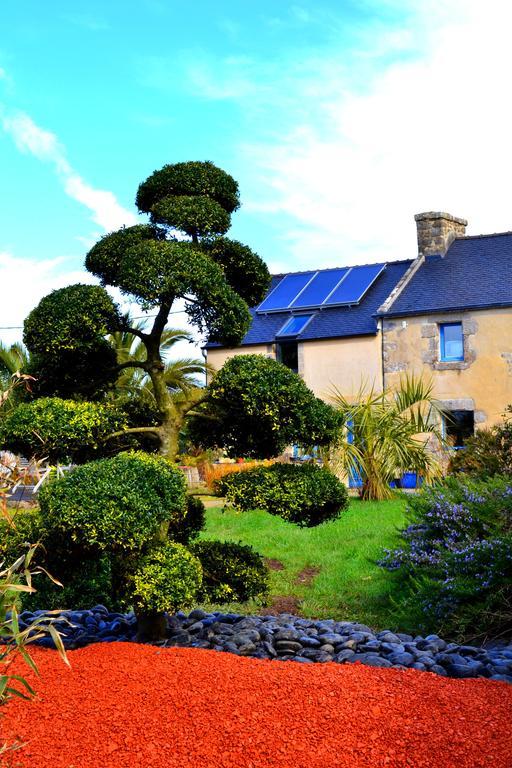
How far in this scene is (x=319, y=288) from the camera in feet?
81.4

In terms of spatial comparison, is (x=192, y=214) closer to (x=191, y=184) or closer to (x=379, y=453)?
(x=191, y=184)

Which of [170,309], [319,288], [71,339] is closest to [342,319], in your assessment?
[319,288]

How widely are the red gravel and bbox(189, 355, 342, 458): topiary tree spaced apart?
6.28 ft

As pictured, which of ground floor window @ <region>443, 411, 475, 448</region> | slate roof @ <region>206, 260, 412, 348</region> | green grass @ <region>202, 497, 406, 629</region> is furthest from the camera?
slate roof @ <region>206, 260, 412, 348</region>

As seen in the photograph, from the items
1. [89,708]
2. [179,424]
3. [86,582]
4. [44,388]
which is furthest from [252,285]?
[89,708]

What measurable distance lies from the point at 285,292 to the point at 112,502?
66.3 feet

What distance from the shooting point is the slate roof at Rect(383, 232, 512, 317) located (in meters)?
21.0

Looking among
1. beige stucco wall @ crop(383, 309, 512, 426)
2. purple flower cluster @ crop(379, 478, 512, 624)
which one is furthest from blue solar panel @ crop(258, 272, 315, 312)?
purple flower cluster @ crop(379, 478, 512, 624)

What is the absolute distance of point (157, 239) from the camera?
738 cm

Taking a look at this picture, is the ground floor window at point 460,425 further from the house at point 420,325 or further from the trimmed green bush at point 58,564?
the trimmed green bush at point 58,564

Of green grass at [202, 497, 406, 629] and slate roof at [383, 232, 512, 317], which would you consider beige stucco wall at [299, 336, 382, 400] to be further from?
green grass at [202, 497, 406, 629]

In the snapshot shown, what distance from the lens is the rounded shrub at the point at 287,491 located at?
652 centimetres

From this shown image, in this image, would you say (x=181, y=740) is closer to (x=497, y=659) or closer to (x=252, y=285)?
(x=497, y=659)

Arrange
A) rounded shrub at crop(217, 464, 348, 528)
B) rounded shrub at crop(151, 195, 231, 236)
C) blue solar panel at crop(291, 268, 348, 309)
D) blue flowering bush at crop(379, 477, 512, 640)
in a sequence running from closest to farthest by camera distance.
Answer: rounded shrub at crop(217, 464, 348, 528) < blue flowering bush at crop(379, 477, 512, 640) < rounded shrub at crop(151, 195, 231, 236) < blue solar panel at crop(291, 268, 348, 309)
